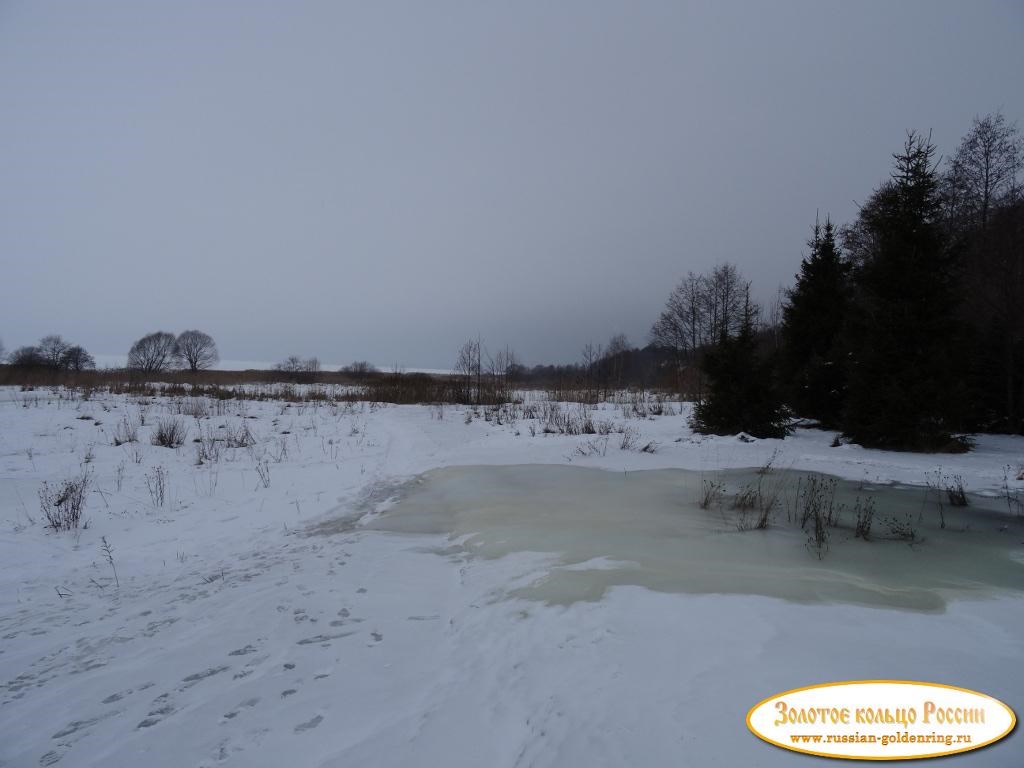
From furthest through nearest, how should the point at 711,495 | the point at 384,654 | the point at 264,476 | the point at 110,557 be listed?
the point at 264,476 → the point at 711,495 → the point at 110,557 → the point at 384,654

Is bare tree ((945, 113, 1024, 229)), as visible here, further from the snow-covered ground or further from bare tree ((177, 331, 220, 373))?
bare tree ((177, 331, 220, 373))

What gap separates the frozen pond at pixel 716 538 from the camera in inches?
140

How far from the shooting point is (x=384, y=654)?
9.07ft

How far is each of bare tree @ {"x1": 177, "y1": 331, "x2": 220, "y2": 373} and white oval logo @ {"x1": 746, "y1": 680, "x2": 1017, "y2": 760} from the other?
2902 inches

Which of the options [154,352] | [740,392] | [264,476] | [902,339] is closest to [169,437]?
[264,476]

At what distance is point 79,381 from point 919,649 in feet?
120

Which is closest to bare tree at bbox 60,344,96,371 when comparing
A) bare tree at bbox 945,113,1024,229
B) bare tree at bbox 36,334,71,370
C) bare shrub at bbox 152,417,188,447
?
bare tree at bbox 36,334,71,370

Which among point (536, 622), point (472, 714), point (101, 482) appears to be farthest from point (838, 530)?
point (101, 482)

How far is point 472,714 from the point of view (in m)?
2.15

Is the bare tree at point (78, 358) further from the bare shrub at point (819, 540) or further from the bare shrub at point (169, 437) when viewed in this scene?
the bare shrub at point (819, 540)

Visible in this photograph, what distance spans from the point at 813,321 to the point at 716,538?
12.2 meters

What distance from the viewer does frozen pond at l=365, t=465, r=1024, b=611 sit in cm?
356

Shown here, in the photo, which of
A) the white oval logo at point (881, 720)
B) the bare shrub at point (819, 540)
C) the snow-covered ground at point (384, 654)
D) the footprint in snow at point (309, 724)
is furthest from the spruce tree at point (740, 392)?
the footprint in snow at point (309, 724)

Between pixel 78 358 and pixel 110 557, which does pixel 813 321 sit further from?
pixel 78 358
